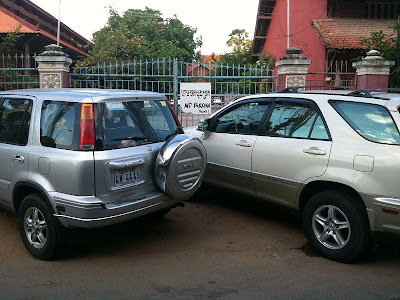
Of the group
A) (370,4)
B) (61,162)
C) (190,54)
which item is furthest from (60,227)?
(190,54)

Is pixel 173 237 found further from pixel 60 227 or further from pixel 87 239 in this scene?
pixel 60 227

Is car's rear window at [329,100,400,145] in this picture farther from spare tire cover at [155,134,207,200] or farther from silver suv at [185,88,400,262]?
spare tire cover at [155,134,207,200]

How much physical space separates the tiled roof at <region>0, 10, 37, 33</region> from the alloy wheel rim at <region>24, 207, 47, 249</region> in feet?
44.3

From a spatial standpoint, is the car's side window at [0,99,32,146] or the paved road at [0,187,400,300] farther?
the car's side window at [0,99,32,146]

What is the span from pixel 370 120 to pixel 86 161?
8.99 feet

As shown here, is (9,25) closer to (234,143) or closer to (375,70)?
(375,70)

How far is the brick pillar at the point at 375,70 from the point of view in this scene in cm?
1004

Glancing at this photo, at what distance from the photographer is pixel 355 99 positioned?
407 centimetres

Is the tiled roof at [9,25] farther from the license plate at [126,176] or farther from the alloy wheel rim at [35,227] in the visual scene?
the license plate at [126,176]

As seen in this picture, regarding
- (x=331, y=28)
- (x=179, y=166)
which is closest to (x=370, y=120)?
(x=179, y=166)

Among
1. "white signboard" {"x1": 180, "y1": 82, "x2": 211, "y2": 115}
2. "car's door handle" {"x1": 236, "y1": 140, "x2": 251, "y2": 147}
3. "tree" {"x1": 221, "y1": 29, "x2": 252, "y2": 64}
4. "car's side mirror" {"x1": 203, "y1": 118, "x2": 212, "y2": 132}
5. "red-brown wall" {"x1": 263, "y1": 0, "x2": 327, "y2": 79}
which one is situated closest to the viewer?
"car's door handle" {"x1": 236, "y1": 140, "x2": 251, "y2": 147}

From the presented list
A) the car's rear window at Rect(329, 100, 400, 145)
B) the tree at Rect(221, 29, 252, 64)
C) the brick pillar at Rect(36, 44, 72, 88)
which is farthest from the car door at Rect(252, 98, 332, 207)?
the tree at Rect(221, 29, 252, 64)

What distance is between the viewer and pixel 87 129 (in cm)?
360

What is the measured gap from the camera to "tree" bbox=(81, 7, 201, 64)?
17.4m
